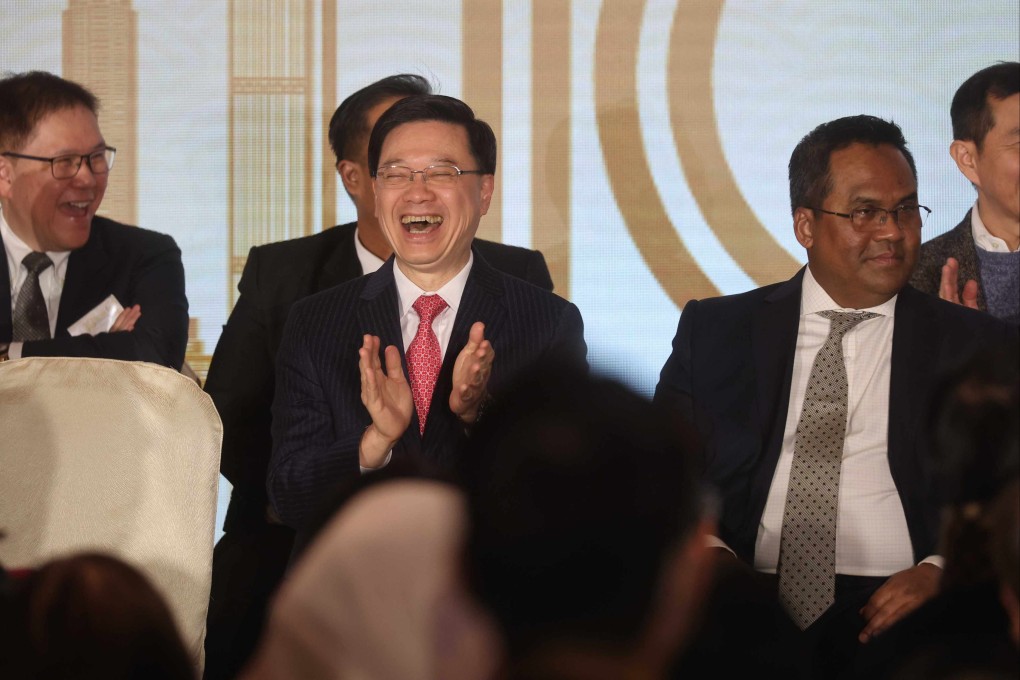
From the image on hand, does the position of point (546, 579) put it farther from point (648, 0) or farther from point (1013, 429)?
point (648, 0)

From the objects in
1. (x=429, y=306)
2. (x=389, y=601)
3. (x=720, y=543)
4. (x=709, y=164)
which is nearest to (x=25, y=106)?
(x=429, y=306)

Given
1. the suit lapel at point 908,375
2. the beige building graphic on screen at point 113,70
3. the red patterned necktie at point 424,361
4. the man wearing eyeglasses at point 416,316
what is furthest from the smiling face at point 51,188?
the suit lapel at point 908,375

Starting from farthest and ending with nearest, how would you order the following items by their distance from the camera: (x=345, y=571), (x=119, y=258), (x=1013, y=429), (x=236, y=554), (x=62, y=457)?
(x=119, y=258)
(x=236, y=554)
(x=62, y=457)
(x=1013, y=429)
(x=345, y=571)

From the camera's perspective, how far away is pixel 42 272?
3059 mm

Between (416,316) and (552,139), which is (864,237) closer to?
(416,316)

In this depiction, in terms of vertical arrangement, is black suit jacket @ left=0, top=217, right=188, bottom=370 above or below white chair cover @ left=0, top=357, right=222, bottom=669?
above

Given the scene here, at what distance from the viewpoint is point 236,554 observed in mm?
2871

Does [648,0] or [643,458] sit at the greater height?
[648,0]

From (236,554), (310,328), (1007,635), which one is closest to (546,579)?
(1007,635)

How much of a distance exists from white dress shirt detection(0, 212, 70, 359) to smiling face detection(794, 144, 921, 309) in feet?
5.98

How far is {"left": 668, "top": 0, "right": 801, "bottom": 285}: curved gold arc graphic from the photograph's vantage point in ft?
11.8

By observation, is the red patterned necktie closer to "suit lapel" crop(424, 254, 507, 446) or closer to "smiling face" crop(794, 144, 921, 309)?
"suit lapel" crop(424, 254, 507, 446)

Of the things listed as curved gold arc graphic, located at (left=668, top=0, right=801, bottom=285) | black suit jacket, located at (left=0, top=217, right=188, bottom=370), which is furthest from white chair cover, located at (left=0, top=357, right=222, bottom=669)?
curved gold arc graphic, located at (left=668, top=0, right=801, bottom=285)

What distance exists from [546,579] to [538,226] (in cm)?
284
